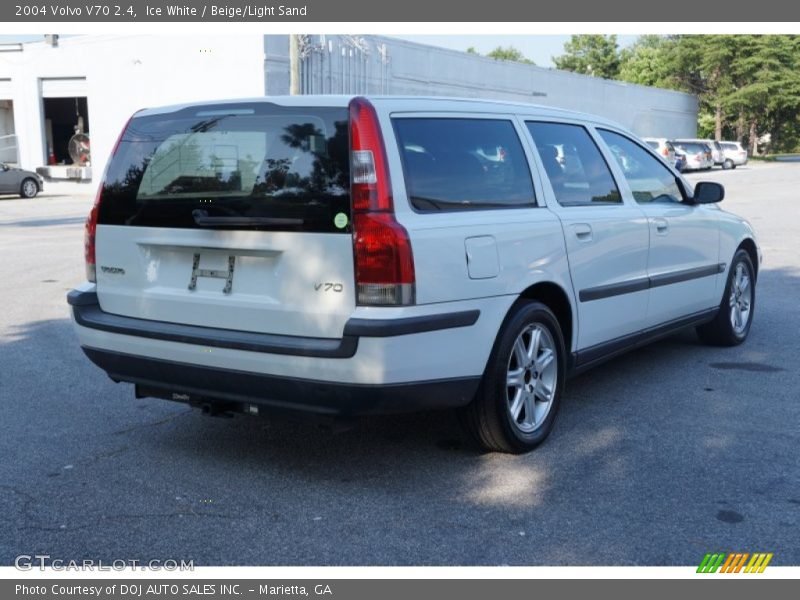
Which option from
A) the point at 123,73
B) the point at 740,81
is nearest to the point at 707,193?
the point at 123,73

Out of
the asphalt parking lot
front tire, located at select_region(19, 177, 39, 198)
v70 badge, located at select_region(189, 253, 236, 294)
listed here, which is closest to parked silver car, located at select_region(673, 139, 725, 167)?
front tire, located at select_region(19, 177, 39, 198)

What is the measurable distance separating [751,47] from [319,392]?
7494cm

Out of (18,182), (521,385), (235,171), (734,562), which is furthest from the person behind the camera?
(18,182)

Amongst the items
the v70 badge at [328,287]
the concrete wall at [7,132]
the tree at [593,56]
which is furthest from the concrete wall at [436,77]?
the tree at [593,56]

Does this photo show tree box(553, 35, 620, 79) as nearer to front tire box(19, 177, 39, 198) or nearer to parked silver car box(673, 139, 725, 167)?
parked silver car box(673, 139, 725, 167)

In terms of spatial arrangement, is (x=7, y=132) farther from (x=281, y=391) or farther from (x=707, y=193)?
(x=281, y=391)

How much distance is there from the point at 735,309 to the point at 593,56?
104394 mm

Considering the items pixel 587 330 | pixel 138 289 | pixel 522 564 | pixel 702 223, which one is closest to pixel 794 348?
pixel 702 223

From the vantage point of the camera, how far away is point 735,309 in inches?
299

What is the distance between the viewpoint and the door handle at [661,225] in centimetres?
620

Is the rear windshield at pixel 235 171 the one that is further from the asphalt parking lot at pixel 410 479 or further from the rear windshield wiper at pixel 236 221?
the asphalt parking lot at pixel 410 479

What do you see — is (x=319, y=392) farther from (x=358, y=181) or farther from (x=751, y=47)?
(x=751, y=47)

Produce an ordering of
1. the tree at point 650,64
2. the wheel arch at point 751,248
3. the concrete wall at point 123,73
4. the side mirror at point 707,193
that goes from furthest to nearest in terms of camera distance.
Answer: the tree at point 650,64 → the concrete wall at point 123,73 → the wheel arch at point 751,248 → the side mirror at point 707,193

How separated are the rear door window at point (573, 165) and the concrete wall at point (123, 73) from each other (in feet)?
81.6
